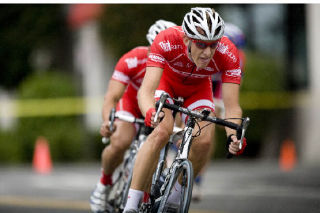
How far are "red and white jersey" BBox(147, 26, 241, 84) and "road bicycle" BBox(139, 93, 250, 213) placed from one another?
52 centimetres

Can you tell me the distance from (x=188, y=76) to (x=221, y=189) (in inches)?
208

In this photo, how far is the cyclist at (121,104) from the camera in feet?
25.7

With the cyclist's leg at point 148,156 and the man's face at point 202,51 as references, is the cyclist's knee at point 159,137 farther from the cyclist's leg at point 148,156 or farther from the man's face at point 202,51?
the man's face at point 202,51

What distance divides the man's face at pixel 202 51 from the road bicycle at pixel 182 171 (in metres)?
0.46

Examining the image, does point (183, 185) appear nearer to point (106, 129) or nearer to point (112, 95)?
point (106, 129)

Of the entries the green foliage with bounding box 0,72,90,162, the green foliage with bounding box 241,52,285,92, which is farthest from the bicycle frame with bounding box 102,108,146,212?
the green foliage with bounding box 0,72,90,162

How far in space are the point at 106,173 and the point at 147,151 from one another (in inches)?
67.2

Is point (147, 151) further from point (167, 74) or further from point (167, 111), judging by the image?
point (167, 74)

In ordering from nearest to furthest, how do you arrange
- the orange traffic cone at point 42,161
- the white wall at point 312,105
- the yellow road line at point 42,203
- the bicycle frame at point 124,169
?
1. the bicycle frame at point 124,169
2. the yellow road line at point 42,203
3. the orange traffic cone at point 42,161
4. the white wall at point 312,105

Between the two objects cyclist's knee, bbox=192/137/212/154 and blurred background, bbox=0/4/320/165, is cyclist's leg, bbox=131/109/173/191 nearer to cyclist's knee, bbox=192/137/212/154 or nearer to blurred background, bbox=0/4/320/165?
cyclist's knee, bbox=192/137/212/154

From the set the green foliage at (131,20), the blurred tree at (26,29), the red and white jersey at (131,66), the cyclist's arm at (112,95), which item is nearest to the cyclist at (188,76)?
the red and white jersey at (131,66)

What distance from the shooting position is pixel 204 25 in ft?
20.0

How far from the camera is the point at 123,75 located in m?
7.87

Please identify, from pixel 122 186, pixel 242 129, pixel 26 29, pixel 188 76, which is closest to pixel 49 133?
pixel 26 29
